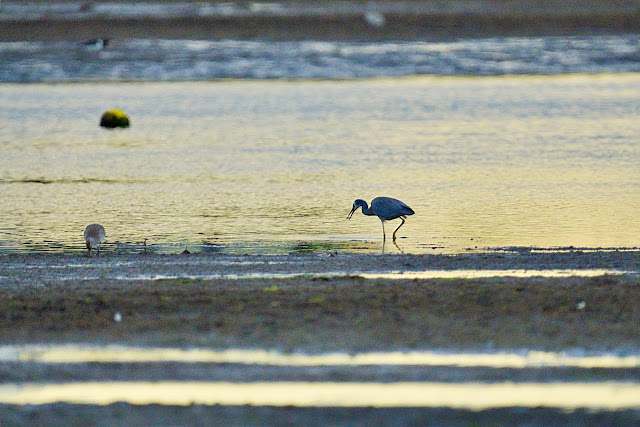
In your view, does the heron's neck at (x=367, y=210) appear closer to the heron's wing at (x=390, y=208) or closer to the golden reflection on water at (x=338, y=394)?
the heron's wing at (x=390, y=208)

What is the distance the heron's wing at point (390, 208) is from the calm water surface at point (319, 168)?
35 centimetres

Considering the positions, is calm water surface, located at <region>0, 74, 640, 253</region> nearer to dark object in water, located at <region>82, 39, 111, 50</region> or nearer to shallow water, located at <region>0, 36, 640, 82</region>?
shallow water, located at <region>0, 36, 640, 82</region>

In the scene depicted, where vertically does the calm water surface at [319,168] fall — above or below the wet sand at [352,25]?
below

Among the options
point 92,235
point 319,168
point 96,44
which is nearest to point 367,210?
point 92,235

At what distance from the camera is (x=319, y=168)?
69.6 feet

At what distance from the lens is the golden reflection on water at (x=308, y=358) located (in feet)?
24.7

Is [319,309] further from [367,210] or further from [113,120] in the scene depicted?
[113,120]

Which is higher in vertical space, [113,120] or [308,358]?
[113,120]

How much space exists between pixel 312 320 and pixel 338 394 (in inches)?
68.9

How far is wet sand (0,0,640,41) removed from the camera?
5266 centimetres

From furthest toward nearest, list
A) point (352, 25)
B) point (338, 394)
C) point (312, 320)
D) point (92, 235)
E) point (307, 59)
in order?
point (352, 25)
point (307, 59)
point (92, 235)
point (312, 320)
point (338, 394)

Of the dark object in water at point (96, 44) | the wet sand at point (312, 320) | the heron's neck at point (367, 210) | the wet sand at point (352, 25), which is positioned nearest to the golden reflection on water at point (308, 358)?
the wet sand at point (312, 320)

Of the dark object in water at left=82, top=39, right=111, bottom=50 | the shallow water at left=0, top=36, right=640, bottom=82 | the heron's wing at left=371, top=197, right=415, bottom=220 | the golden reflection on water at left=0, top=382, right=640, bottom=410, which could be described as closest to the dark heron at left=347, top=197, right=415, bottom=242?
the heron's wing at left=371, top=197, right=415, bottom=220

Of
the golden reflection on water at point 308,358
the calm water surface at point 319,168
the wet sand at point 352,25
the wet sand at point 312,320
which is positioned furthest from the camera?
the wet sand at point 352,25
